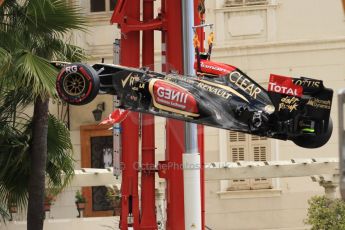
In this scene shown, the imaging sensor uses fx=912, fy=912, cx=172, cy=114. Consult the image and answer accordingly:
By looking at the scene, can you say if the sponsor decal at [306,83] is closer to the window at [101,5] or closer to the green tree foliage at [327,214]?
the green tree foliage at [327,214]

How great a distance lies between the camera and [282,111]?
8.69m

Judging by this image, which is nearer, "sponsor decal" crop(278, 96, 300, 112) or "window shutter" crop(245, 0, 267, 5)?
"sponsor decal" crop(278, 96, 300, 112)

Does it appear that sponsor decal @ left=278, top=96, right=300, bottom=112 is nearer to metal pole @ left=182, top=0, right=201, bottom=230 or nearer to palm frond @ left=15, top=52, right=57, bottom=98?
metal pole @ left=182, top=0, right=201, bottom=230

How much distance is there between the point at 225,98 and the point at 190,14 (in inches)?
53.3

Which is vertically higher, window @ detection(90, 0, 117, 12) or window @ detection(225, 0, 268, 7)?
window @ detection(90, 0, 117, 12)

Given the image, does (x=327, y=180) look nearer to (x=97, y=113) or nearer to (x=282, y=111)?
(x=97, y=113)

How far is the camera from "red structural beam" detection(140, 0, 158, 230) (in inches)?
403

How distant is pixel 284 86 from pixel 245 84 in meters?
0.42

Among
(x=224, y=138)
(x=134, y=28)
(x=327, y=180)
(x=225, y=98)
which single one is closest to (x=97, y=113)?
(x=224, y=138)

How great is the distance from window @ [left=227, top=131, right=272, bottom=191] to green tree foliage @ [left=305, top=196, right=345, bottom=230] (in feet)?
8.96

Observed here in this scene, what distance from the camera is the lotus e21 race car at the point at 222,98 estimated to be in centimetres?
859

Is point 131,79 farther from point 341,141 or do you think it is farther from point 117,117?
point 341,141

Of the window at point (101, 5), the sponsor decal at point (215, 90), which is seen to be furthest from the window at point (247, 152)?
the sponsor decal at point (215, 90)

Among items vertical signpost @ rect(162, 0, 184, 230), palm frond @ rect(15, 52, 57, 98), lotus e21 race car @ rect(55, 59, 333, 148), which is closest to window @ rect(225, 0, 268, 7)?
palm frond @ rect(15, 52, 57, 98)
